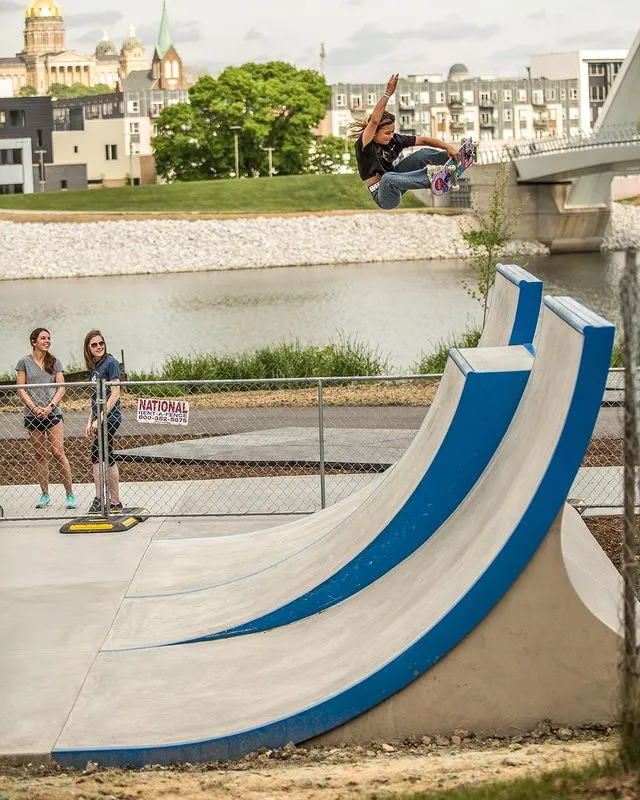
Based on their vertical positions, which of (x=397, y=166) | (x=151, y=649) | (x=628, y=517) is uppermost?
(x=397, y=166)

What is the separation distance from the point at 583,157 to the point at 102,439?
64019 millimetres

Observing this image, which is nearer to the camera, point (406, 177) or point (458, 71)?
point (406, 177)

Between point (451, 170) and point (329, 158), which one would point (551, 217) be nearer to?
point (329, 158)

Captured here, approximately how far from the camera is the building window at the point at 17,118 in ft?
397

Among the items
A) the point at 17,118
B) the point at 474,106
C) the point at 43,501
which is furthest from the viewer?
the point at 474,106

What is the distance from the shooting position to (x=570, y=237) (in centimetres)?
8506

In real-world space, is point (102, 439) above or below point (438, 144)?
below

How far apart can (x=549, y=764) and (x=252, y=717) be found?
175 cm

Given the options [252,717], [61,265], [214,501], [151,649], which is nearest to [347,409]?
[214,501]

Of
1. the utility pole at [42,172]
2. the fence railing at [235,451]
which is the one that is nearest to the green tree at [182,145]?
the utility pole at [42,172]

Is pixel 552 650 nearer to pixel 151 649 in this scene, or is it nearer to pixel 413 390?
pixel 151 649

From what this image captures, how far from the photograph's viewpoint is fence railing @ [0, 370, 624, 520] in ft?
42.4

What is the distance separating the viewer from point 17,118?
121312 millimetres

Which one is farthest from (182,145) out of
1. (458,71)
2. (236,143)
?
(458,71)
